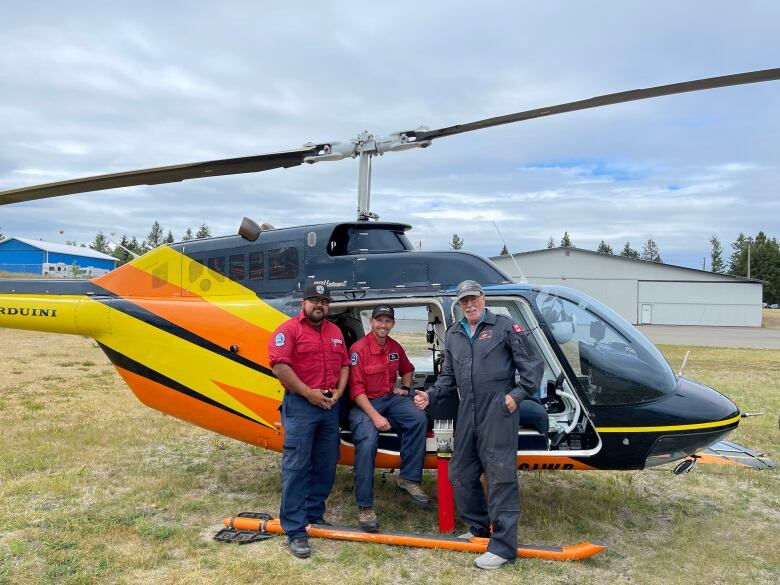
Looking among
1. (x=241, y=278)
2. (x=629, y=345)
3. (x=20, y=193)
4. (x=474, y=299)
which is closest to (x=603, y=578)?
(x=629, y=345)

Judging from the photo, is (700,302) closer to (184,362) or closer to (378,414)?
(378,414)

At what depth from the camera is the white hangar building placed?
3884 centimetres

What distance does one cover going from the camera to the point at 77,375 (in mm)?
12023

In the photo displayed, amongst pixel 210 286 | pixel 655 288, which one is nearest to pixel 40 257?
pixel 655 288

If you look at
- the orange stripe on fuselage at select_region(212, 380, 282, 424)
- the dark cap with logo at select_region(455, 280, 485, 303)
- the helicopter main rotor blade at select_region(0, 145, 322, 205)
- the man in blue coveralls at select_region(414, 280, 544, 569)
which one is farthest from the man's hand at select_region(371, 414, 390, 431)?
the helicopter main rotor blade at select_region(0, 145, 322, 205)

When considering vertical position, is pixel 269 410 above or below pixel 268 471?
above

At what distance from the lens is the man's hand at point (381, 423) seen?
183 inches

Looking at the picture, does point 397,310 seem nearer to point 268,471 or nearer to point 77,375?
point 268,471

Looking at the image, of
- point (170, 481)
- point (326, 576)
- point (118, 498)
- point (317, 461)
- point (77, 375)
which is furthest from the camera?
point (77, 375)

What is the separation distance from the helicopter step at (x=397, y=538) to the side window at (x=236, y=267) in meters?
Answer: 2.12

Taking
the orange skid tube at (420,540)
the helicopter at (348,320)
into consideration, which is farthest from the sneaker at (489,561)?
the helicopter at (348,320)

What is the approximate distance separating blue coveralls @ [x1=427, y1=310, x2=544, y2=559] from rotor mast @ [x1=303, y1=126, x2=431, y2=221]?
158 centimetres

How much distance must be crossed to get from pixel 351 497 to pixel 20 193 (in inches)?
160

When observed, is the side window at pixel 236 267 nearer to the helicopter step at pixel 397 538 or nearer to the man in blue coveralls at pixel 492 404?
the helicopter step at pixel 397 538
